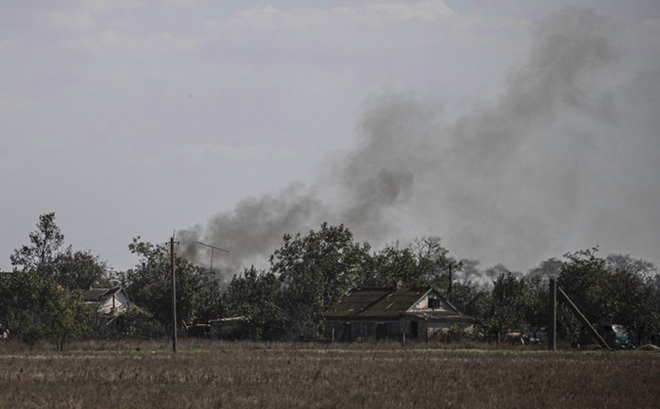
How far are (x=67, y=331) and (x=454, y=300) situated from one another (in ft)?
149

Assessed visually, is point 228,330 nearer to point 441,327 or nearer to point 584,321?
point 441,327

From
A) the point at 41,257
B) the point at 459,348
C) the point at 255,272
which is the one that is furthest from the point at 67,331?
the point at 41,257

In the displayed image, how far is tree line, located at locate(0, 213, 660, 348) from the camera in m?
72.1

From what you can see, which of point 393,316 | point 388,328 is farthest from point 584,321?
point 388,328

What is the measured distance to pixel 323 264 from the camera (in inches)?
3794

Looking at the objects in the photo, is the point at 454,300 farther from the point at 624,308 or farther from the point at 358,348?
the point at 358,348

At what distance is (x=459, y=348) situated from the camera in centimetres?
6806

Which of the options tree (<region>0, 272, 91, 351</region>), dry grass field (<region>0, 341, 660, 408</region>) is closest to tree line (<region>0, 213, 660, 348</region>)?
tree (<region>0, 272, 91, 351</region>)

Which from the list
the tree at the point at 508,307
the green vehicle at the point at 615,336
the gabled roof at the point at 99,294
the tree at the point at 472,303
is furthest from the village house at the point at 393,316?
the gabled roof at the point at 99,294

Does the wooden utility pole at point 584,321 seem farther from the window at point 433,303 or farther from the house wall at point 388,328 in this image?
the window at point 433,303

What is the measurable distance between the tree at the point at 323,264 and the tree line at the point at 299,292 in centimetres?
11

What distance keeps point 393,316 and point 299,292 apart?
12198 mm

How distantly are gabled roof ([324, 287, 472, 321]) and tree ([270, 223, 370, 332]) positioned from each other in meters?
4.34

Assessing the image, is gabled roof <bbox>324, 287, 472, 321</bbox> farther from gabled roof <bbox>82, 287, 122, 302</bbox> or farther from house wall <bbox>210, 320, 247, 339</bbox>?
gabled roof <bbox>82, 287, 122, 302</bbox>
